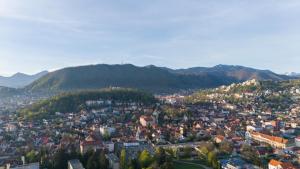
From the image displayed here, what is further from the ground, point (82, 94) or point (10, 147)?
point (82, 94)

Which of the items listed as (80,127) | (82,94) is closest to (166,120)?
(80,127)

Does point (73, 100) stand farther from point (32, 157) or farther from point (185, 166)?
point (185, 166)

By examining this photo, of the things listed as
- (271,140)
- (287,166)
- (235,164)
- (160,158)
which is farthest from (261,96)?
(160,158)

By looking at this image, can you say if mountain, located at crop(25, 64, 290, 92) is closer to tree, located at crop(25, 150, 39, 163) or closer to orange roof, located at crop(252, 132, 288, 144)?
orange roof, located at crop(252, 132, 288, 144)

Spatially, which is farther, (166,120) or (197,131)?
(166,120)

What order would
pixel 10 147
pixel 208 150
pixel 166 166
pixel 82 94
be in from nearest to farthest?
pixel 166 166 → pixel 208 150 → pixel 10 147 → pixel 82 94

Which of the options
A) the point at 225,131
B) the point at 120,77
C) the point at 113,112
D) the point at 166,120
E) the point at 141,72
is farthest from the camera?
the point at 141,72

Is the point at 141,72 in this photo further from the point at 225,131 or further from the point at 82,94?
the point at 225,131
